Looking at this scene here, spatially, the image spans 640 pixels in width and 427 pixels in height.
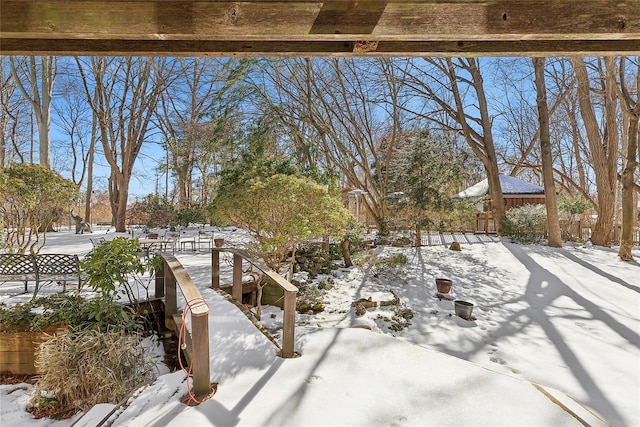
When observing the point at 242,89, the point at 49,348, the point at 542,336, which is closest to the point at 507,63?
the point at 242,89

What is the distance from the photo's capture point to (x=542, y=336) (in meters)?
4.50

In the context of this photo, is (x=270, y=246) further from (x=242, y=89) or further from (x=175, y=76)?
(x=175, y=76)

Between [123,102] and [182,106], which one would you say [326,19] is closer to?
[123,102]

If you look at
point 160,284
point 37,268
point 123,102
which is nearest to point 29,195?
point 37,268

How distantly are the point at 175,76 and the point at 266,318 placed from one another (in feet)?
54.7

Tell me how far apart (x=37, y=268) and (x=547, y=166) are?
1422 centimetres

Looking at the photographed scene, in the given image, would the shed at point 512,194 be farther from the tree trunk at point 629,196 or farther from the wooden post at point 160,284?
the wooden post at point 160,284

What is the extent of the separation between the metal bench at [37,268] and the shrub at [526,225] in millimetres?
13176

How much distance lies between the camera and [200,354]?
2.27 meters

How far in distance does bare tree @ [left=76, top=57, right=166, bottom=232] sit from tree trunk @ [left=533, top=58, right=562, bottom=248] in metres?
16.9

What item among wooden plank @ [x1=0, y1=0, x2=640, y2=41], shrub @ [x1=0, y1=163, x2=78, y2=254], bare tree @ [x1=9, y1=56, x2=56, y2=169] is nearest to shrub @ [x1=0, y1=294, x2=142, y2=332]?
shrub @ [x1=0, y1=163, x2=78, y2=254]

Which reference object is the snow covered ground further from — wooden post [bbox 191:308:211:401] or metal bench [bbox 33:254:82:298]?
metal bench [bbox 33:254:82:298]

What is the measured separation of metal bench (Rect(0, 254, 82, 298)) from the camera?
484 cm

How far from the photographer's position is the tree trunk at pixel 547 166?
10.4 metres
